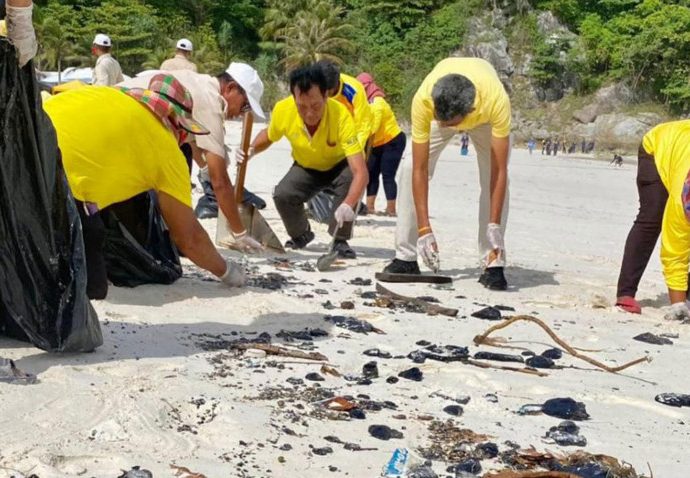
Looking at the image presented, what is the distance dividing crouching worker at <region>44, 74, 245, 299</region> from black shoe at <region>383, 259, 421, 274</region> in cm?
190

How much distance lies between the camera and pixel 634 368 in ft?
12.7

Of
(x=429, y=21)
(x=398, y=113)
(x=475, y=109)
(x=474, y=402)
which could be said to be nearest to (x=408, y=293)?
(x=475, y=109)

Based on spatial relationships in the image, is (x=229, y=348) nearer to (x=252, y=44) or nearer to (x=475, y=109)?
(x=475, y=109)

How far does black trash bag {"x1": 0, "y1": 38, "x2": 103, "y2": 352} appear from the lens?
3100 mm

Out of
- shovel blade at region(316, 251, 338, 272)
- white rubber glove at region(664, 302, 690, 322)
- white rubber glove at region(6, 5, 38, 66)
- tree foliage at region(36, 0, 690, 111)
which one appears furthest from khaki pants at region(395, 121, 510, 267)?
tree foliage at region(36, 0, 690, 111)

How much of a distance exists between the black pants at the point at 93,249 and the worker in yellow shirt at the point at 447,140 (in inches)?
89.1

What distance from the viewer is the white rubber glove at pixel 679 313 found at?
197 inches

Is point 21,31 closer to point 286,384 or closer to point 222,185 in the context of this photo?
point 286,384

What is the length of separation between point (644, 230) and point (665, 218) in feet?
0.80

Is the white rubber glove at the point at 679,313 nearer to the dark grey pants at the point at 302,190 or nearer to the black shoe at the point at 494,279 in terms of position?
the black shoe at the point at 494,279

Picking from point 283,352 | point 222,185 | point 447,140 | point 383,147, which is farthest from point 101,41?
point 283,352

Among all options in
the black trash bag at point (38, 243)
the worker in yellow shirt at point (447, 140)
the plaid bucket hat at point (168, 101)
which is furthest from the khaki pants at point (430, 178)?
the black trash bag at point (38, 243)

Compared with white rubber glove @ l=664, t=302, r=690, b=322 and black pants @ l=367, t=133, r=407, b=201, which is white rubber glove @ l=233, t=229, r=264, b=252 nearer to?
white rubber glove @ l=664, t=302, r=690, b=322

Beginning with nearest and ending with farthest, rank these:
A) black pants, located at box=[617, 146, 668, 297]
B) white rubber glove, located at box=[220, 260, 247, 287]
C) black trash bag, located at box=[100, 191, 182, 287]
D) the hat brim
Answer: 1. the hat brim
2. black trash bag, located at box=[100, 191, 182, 287]
3. white rubber glove, located at box=[220, 260, 247, 287]
4. black pants, located at box=[617, 146, 668, 297]
